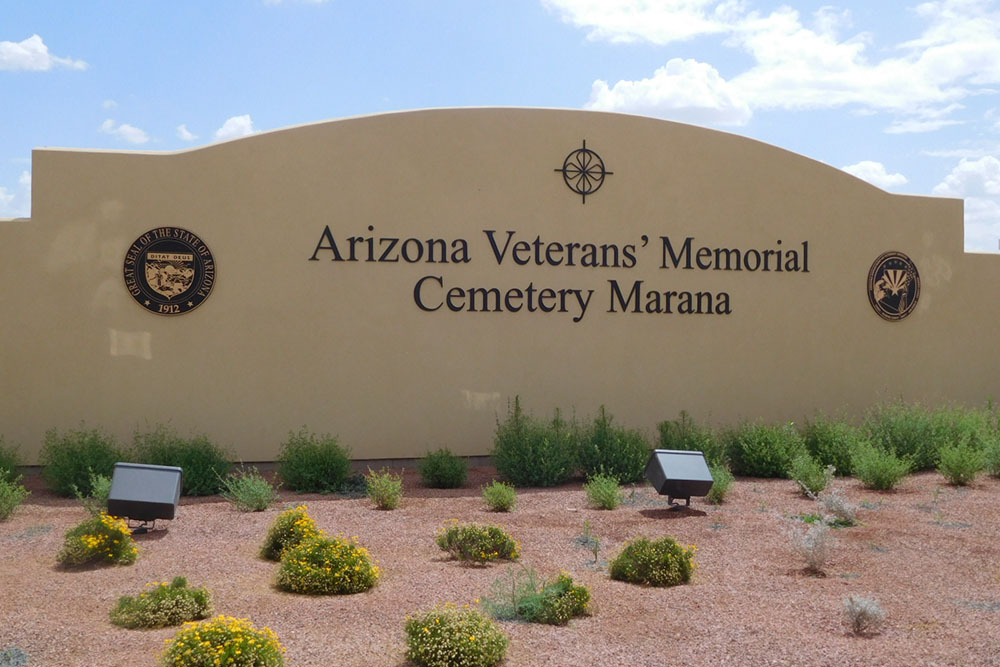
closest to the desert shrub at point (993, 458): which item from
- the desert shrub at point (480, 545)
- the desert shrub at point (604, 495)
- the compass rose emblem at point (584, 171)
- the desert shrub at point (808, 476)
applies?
→ the desert shrub at point (808, 476)

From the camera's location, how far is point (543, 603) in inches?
253

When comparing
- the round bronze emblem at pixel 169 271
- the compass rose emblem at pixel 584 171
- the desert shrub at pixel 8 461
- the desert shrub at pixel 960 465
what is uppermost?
the compass rose emblem at pixel 584 171

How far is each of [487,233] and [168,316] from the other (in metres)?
4.18

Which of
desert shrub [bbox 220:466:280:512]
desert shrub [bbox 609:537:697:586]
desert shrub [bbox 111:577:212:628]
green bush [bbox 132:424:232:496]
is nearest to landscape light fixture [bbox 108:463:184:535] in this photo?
desert shrub [bbox 220:466:280:512]

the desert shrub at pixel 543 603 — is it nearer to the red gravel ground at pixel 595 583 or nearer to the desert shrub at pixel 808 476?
the red gravel ground at pixel 595 583

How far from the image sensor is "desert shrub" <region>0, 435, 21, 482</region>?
1064 centimetres

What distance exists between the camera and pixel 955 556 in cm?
839

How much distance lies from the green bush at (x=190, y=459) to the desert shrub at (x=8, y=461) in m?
1.29

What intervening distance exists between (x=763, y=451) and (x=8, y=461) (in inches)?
353

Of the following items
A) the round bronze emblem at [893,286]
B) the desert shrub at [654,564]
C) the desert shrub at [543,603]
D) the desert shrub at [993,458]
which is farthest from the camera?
the round bronze emblem at [893,286]

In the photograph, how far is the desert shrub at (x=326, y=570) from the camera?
276 inches

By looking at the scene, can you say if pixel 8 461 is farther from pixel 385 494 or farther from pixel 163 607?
pixel 163 607

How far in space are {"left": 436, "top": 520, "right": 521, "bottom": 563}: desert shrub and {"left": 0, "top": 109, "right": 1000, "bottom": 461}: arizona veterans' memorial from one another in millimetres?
4660

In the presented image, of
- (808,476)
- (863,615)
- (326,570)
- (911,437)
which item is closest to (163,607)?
(326,570)
